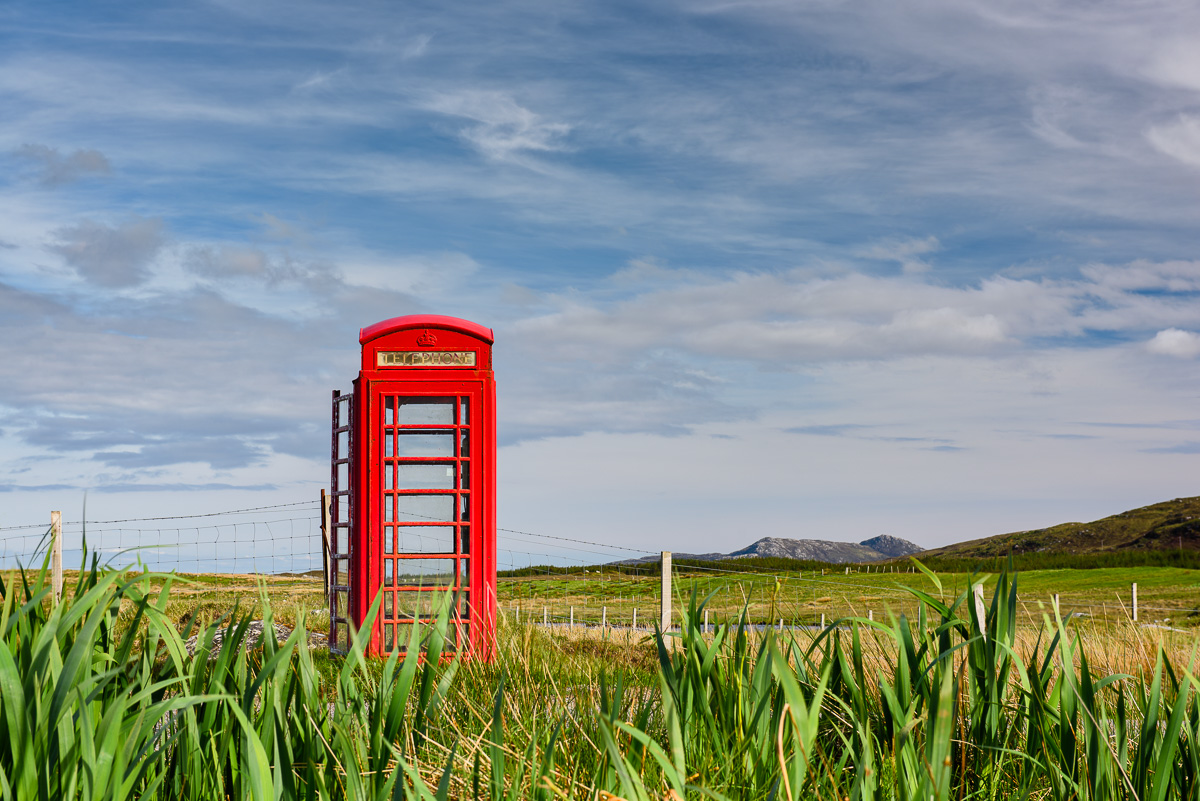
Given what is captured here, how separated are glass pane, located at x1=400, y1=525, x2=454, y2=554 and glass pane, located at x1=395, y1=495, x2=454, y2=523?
7cm

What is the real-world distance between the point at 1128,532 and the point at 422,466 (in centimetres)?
7620

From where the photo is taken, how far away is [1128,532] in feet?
228

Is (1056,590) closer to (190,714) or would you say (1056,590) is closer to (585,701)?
(585,701)

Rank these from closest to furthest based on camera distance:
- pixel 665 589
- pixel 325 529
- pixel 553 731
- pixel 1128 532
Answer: pixel 553 731 → pixel 665 589 → pixel 325 529 → pixel 1128 532

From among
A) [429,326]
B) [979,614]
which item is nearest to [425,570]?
[429,326]

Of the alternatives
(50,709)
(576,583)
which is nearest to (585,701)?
(50,709)

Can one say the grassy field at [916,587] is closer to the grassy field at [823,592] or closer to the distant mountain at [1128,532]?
the grassy field at [823,592]

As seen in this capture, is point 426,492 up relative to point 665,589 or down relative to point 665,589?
up

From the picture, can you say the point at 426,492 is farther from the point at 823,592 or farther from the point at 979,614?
the point at 823,592

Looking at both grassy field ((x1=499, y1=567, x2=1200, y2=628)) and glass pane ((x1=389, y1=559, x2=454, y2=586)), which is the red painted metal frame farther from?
grassy field ((x1=499, y1=567, x2=1200, y2=628))

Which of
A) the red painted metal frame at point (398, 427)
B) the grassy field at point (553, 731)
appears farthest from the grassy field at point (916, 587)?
the grassy field at point (553, 731)

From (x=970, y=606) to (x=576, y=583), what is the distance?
77.6 ft

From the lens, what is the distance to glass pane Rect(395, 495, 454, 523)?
25.1ft

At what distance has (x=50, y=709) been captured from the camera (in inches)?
88.8
